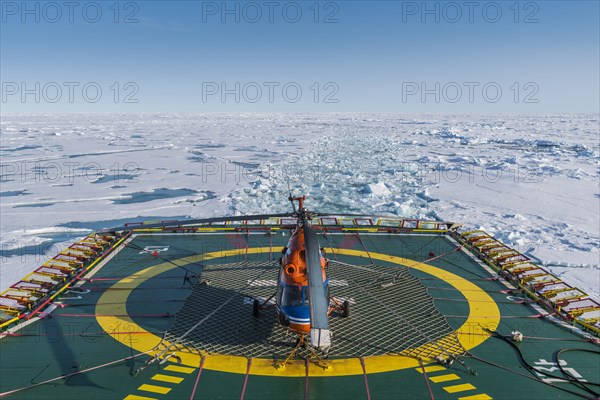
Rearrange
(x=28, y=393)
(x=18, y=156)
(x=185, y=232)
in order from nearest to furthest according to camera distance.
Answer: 1. (x=28, y=393)
2. (x=185, y=232)
3. (x=18, y=156)

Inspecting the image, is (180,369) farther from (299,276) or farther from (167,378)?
(299,276)

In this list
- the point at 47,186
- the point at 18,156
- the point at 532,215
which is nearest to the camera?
the point at 532,215

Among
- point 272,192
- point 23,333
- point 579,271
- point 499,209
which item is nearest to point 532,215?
point 499,209

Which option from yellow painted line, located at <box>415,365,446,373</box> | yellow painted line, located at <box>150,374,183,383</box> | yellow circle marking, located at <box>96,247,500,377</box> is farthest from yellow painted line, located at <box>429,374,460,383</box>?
yellow painted line, located at <box>150,374,183,383</box>

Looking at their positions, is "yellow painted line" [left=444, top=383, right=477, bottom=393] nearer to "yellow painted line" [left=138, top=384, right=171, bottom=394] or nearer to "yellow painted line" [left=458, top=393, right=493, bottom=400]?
"yellow painted line" [left=458, top=393, right=493, bottom=400]

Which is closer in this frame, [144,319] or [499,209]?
[144,319]

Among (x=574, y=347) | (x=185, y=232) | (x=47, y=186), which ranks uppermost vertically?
(x=47, y=186)

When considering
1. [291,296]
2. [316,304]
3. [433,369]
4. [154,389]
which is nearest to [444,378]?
[433,369]

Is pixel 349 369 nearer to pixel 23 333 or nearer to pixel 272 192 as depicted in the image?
pixel 23 333

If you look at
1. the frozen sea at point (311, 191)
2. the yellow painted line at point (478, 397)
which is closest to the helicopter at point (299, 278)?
the yellow painted line at point (478, 397)
